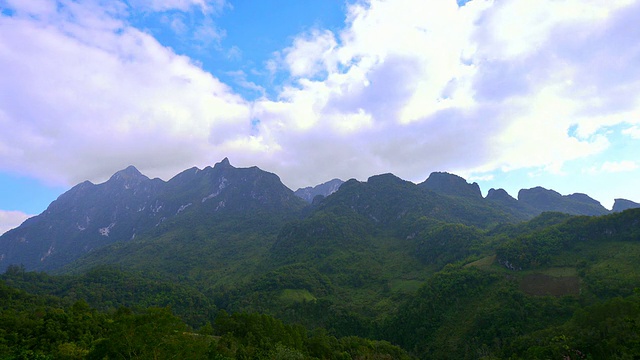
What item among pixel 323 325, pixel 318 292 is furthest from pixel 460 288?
pixel 318 292

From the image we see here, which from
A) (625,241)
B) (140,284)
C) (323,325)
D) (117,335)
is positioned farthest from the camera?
(140,284)

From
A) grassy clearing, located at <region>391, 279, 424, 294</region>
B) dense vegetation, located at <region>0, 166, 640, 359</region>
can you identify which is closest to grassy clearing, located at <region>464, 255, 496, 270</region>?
dense vegetation, located at <region>0, 166, 640, 359</region>

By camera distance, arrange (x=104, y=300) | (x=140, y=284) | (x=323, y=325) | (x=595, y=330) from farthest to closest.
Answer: (x=140, y=284) < (x=104, y=300) < (x=323, y=325) < (x=595, y=330)

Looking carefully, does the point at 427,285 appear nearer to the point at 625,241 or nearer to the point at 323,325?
the point at 323,325

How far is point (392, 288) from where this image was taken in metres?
138

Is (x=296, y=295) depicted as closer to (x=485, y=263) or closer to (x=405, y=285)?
(x=405, y=285)

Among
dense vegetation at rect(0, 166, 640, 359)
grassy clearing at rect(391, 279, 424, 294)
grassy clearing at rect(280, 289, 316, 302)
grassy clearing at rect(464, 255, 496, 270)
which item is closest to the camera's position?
dense vegetation at rect(0, 166, 640, 359)

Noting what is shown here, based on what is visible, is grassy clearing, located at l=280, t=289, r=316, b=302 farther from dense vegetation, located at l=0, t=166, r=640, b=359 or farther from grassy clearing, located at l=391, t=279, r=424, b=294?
grassy clearing, located at l=391, t=279, r=424, b=294

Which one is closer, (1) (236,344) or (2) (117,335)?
(2) (117,335)

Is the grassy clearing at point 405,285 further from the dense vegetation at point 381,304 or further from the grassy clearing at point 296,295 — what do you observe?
the grassy clearing at point 296,295

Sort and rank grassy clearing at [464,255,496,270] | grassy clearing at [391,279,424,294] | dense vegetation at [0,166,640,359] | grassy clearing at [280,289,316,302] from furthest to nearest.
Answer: grassy clearing at [391,279,424,294], grassy clearing at [280,289,316,302], grassy clearing at [464,255,496,270], dense vegetation at [0,166,640,359]

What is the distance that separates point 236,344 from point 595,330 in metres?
67.7

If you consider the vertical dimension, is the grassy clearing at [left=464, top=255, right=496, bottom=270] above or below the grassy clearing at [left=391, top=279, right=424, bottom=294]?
above

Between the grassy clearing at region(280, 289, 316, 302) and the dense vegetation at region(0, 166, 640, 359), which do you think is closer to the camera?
the dense vegetation at region(0, 166, 640, 359)
